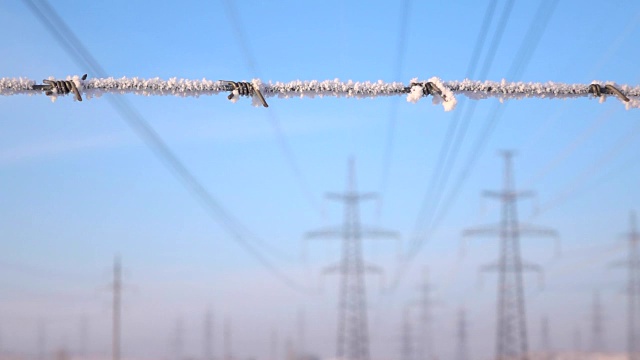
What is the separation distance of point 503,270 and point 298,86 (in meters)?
49.8

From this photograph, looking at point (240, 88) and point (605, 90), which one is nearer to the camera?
point (240, 88)

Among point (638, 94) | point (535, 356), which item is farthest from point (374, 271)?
point (535, 356)

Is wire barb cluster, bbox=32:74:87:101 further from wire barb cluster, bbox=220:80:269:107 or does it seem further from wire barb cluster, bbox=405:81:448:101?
wire barb cluster, bbox=405:81:448:101

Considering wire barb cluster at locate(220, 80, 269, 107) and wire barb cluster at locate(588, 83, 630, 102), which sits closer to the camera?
wire barb cluster at locate(220, 80, 269, 107)

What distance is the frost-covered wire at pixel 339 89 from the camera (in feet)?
40.4

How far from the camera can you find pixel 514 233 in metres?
60.5

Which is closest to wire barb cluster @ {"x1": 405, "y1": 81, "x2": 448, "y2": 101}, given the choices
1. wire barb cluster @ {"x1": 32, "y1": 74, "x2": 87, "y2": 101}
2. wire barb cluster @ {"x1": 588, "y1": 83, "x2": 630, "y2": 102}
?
wire barb cluster @ {"x1": 588, "y1": 83, "x2": 630, "y2": 102}

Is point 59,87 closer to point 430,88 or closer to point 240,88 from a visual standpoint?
point 240,88

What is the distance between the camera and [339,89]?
41.0 ft

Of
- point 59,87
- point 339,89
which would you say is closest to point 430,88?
point 339,89

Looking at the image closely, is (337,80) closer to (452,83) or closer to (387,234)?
(452,83)

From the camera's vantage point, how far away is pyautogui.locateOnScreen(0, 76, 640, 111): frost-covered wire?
40.4 ft

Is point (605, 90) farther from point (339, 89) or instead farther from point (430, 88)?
point (339, 89)

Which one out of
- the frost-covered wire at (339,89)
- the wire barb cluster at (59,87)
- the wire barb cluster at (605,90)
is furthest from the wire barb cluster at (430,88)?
the wire barb cluster at (59,87)
